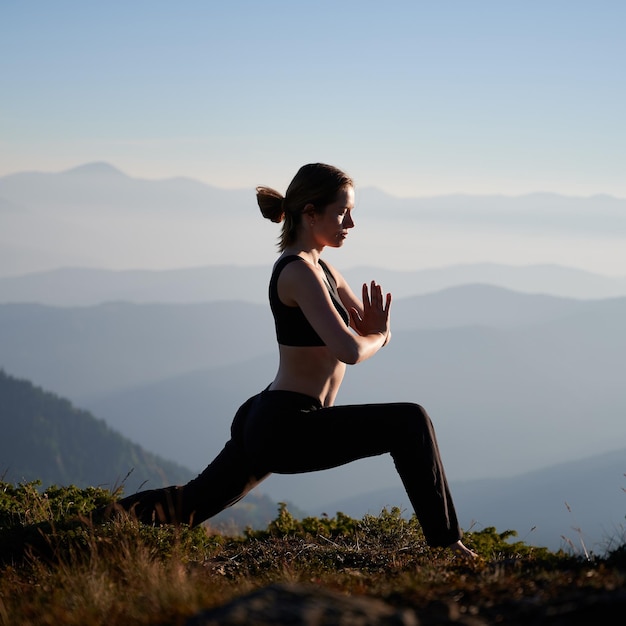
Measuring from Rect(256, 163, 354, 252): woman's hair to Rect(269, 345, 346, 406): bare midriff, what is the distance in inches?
31.5

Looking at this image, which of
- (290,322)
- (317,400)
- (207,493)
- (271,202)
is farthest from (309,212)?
(207,493)

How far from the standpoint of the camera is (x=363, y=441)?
5656 mm

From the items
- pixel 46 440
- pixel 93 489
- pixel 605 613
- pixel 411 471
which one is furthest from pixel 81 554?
pixel 46 440

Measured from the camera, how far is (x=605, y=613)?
326 cm

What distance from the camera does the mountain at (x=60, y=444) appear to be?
148500mm

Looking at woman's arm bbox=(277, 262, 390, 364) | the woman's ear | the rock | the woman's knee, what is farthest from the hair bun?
the rock

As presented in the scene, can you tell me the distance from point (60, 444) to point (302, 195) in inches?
6081

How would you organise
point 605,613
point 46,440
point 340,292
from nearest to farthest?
point 605,613 → point 340,292 → point 46,440

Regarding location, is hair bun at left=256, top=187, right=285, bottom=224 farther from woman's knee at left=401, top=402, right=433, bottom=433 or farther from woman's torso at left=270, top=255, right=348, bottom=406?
woman's knee at left=401, top=402, right=433, bottom=433

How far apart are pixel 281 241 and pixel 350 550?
96.7 inches

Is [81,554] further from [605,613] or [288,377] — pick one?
[605,613]

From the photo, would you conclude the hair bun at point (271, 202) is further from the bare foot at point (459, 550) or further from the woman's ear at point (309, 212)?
the bare foot at point (459, 550)

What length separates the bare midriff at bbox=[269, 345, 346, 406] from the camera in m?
5.90

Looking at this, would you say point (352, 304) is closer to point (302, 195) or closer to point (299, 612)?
point (302, 195)
